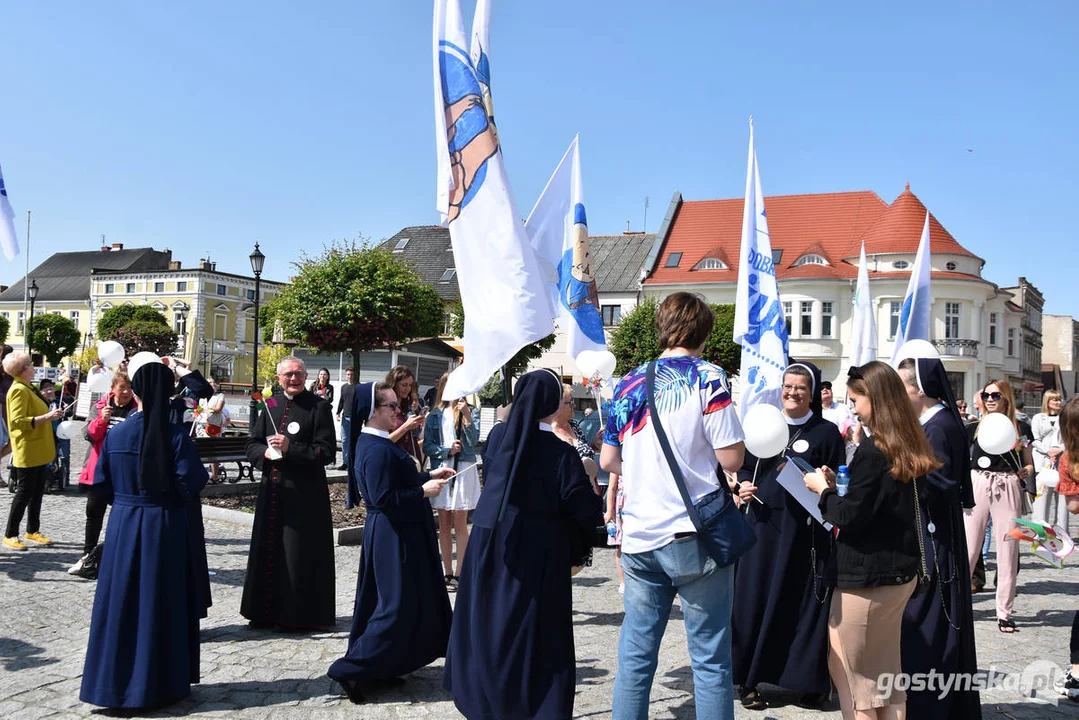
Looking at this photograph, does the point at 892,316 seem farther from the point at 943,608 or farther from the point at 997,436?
the point at 943,608

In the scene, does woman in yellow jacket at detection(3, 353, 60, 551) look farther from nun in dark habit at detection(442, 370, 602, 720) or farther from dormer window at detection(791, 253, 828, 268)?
dormer window at detection(791, 253, 828, 268)

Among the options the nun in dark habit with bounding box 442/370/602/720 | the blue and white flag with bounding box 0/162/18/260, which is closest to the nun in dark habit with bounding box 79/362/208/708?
the nun in dark habit with bounding box 442/370/602/720

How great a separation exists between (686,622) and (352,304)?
70.8 feet

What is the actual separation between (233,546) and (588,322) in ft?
15.6

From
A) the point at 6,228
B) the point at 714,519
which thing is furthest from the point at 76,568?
the point at 714,519

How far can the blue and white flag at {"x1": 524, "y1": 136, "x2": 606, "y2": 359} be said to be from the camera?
30.2ft

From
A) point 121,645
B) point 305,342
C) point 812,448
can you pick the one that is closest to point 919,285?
point 812,448

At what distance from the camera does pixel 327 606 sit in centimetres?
659

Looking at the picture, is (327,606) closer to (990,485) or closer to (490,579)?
(490,579)

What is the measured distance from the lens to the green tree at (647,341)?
1838 inches

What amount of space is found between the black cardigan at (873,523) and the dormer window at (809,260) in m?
51.6

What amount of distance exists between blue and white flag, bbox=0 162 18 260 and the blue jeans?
8513mm

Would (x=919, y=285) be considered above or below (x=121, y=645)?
above

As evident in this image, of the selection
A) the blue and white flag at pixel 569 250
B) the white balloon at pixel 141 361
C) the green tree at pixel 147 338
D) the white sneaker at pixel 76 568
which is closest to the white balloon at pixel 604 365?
the blue and white flag at pixel 569 250
